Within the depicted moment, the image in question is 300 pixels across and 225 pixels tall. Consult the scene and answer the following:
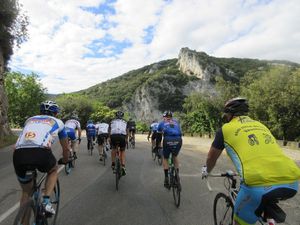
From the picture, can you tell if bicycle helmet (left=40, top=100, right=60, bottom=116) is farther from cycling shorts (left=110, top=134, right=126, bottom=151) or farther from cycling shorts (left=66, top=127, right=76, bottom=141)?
cycling shorts (left=66, top=127, right=76, bottom=141)

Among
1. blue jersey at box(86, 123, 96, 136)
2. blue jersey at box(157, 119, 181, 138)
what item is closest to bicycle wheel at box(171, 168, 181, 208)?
blue jersey at box(157, 119, 181, 138)

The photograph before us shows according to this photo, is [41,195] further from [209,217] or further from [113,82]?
[113,82]

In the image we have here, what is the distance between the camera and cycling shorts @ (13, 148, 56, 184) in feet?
14.5

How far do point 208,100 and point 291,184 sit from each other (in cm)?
4336

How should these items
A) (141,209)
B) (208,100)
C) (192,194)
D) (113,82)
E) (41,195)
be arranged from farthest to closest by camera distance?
(113,82), (208,100), (192,194), (141,209), (41,195)

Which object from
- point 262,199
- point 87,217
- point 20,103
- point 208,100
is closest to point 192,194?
point 87,217

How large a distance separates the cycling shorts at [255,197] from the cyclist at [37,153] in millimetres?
2464

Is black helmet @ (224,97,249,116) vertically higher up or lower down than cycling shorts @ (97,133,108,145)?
higher up

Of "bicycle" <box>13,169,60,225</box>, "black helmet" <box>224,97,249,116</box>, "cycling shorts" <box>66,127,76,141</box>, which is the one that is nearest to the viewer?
"black helmet" <box>224,97,249,116</box>

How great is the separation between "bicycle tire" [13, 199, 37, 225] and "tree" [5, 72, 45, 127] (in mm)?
70510

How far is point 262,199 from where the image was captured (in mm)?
3217

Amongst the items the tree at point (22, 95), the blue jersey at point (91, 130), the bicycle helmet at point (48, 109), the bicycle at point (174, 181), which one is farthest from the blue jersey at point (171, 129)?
the tree at point (22, 95)

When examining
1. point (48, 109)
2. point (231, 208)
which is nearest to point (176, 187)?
point (231, 208)

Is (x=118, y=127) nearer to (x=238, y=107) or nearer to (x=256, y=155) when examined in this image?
(x=238, y=107)
